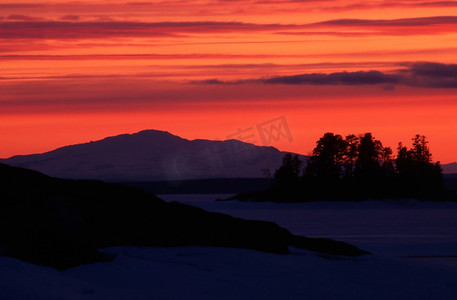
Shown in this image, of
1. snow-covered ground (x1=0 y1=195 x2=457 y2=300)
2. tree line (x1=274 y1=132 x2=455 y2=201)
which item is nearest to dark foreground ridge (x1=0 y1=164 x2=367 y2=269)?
snow-covered ground (x1=0 y1=195 x2=457 y2=300)

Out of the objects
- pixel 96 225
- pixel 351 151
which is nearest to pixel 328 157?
pixel 351 151

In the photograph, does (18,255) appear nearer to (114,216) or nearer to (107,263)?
(107,263)

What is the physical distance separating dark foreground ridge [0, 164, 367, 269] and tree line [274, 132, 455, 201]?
95.9 m

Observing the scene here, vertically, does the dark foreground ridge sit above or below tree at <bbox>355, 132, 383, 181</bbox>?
below

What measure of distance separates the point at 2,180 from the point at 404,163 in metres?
116

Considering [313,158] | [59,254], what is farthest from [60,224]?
[313,158]

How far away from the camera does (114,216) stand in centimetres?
1931

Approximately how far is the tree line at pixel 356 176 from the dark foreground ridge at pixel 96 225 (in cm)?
9589

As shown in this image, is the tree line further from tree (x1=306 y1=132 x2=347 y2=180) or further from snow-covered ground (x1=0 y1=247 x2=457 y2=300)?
snow-covered ground (x1=0 y1=247 x2=457 y2=300)

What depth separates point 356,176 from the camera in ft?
395

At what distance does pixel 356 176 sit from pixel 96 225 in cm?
10342

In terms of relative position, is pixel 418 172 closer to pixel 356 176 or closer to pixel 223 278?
pixel 356 176

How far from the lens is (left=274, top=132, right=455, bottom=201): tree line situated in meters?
118

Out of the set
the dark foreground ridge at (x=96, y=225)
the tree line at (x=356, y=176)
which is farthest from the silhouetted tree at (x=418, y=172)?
the dark foreground ridge at (x=96, y=225)
